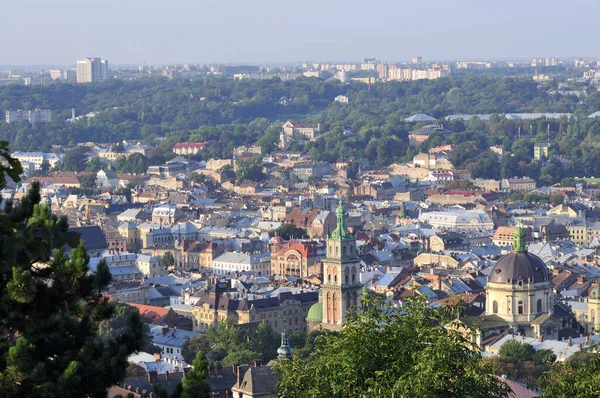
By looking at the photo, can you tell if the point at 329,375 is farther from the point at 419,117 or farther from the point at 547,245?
the point at 419,117

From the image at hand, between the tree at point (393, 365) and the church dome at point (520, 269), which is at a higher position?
the tree at point (393, 365)

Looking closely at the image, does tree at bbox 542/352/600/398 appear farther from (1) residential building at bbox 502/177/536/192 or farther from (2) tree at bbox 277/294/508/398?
(1) residential building at bbox 502/177/536/192

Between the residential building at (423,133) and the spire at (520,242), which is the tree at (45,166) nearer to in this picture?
the residential building at (423,133)

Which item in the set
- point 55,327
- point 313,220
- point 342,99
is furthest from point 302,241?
point 342,99

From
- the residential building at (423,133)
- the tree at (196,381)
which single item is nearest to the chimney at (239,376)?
the tree at (196,381)

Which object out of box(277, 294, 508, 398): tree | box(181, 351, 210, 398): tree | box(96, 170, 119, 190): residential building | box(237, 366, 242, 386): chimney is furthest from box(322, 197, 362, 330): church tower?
box(96, 170, 119, 190): residential building

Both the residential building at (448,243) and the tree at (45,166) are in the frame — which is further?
the tree at (45,166)

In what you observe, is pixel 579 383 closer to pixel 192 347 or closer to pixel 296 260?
pixel 192 347

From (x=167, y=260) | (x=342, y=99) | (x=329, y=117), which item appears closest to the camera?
(x=167, y=260)
